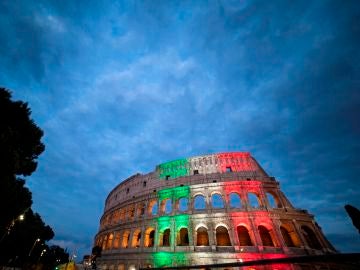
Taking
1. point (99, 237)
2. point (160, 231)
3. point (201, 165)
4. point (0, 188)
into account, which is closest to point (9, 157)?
point (0, 188)

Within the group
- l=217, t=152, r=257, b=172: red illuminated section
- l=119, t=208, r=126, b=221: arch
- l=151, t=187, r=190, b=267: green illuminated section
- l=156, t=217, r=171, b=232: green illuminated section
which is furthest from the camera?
l=119, t=208, r=126, b=221: arch

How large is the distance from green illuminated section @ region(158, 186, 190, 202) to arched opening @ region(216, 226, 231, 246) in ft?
17.8

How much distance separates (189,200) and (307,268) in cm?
1350

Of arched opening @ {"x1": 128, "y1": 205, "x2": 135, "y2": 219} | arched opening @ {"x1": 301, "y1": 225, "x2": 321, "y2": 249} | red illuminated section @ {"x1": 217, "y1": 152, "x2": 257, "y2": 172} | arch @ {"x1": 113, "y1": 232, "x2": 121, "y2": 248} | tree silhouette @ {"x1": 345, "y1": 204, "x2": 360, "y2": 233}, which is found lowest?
tree silhouette @ {"x1": 345, "y1": 204, "x2": 360, "y2": 233}

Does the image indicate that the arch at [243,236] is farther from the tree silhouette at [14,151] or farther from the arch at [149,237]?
the tree silhouette at [14,151]

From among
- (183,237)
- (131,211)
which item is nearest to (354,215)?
(183,237)

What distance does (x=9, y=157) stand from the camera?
37.4ft

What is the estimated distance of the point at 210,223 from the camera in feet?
71.2

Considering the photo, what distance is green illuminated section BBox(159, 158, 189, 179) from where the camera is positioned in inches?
1075

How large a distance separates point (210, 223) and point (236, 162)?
28.5 feet

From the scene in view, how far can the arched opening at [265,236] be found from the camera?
21156mm

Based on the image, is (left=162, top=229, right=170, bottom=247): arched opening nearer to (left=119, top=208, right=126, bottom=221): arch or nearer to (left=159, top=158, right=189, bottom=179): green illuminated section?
(left=159, top=158, right=189, bottom=179): green illuminated section

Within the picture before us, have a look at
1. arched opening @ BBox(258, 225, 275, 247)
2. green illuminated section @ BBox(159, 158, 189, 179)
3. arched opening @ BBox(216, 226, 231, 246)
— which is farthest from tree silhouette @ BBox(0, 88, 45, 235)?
arched opening @ BBox(258, 225, 275, 247)

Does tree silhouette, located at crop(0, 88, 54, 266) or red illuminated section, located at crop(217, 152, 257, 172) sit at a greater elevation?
red illuminated section, located at crop(217, 152, 257, 172)
